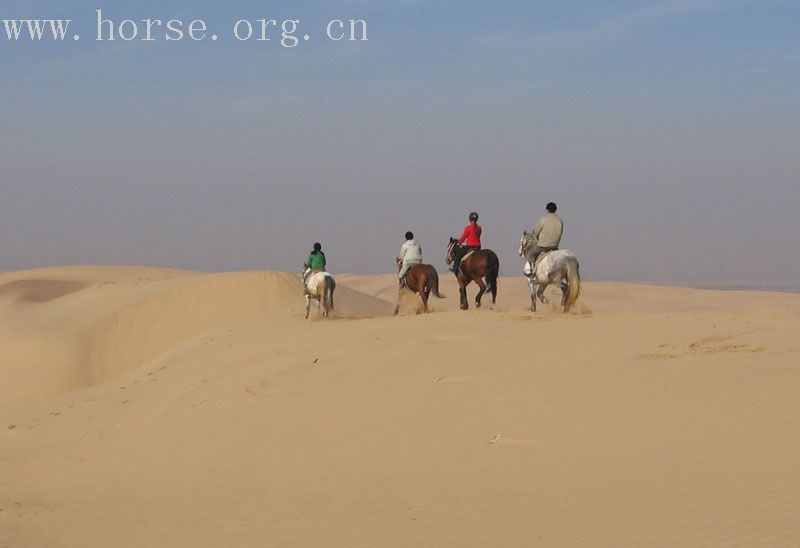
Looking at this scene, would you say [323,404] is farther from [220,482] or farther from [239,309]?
[239,309]

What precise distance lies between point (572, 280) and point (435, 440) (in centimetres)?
932

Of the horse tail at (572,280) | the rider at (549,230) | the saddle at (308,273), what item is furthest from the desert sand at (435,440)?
the saddle at (308,273)

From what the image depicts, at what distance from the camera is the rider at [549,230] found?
21.4 meters

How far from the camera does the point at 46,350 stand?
35.7m

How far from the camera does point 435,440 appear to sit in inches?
481

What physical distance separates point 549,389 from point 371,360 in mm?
4591

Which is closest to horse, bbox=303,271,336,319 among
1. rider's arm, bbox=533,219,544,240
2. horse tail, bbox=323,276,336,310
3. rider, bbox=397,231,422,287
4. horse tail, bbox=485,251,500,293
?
horse tail, bbox=323,276,336,310

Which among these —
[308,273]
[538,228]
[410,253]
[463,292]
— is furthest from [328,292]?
[538,228]

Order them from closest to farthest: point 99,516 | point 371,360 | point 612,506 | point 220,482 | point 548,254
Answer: point 612,506
point 99,516
point 220,482
point 371,360
point 548,254

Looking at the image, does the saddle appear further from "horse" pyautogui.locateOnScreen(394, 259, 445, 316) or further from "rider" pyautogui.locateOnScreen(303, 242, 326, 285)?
"horse" pyautogui.locateOnScreen(394, 259, 445, 316)

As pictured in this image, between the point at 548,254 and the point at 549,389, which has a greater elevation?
the point at 548,254

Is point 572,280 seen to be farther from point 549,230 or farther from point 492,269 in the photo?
point 492,269

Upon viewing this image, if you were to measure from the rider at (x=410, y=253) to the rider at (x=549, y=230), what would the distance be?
3.95 m

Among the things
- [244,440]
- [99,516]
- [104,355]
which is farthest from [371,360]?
[104,355]
